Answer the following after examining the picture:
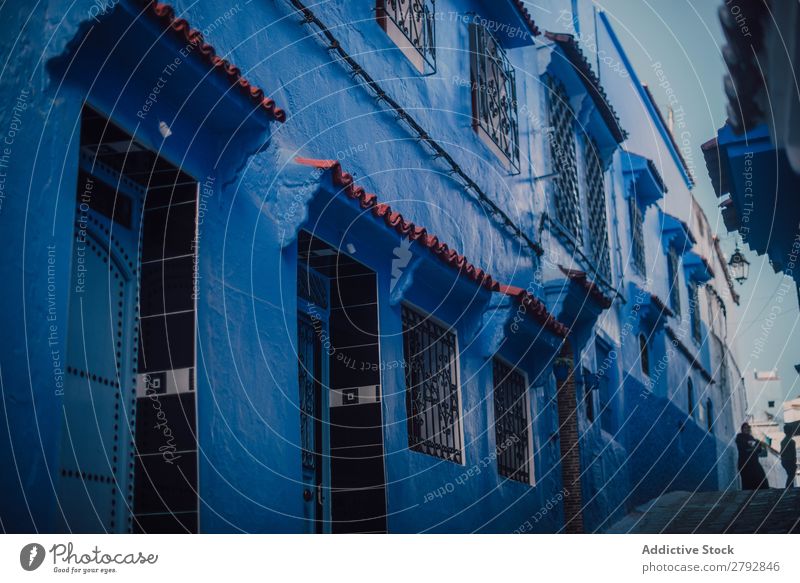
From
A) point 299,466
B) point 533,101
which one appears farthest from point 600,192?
point 299,466

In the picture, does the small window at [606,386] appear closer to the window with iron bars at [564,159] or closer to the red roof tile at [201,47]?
the window with iron bars at [564,159]

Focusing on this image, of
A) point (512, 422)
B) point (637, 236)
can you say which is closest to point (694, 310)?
point (637, 236)

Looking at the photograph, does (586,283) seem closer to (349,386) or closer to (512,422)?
(512,422)

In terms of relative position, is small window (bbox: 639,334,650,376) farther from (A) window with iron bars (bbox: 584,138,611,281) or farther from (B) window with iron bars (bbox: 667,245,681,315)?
(A) window with iron bars (bbox: 584,138,611,281)

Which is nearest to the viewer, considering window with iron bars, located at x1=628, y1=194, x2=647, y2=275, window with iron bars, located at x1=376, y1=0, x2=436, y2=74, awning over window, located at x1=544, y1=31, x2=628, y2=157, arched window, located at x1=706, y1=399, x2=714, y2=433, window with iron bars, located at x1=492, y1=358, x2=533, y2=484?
window with iron bars, located at x1=376, y1=0, x2=436, y2=74

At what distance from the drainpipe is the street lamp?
91.5 inches

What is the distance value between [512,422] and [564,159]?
3.30 m

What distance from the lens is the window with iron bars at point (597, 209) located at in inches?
463

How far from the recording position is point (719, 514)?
9.07 meters

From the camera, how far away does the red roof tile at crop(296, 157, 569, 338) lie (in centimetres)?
535

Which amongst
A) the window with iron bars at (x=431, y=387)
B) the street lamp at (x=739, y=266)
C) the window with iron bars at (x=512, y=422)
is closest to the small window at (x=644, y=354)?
the window with iron bars at (x=512, y=422)

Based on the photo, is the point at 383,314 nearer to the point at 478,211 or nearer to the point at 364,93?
the point at 364,93

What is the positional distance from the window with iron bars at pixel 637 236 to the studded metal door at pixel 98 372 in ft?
31.9

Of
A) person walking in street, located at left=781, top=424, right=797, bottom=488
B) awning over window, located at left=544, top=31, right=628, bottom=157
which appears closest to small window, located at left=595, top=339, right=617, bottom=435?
awning over window, located at left=544, top=31, right=628, bottom=157
